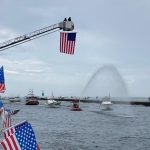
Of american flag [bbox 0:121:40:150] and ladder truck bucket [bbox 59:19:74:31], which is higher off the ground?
ladder truck bucket [bbox 59:19:74:31]

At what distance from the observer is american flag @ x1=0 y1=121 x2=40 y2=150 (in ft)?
51.3

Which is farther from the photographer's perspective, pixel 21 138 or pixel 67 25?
pixel 67 25

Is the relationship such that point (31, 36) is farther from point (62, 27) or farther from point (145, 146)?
point (145, 146)

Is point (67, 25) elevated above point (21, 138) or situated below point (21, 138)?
above

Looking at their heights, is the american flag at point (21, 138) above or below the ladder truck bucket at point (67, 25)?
below

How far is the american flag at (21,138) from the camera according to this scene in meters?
15.6

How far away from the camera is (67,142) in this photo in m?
50.6

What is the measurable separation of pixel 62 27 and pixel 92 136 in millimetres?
40351

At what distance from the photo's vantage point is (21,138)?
15.8 metres

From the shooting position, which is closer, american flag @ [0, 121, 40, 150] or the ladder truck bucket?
american flag @ [0, 121, 40, 150]

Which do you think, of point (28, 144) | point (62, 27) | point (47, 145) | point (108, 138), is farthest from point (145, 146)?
point (28, 144)

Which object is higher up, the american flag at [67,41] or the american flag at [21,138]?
the american flag at [67,41]

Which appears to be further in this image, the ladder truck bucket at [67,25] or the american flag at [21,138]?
the ladder truck bucket at [67,25]

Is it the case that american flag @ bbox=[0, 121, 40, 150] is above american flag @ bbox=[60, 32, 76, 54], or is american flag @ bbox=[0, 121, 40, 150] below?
below
